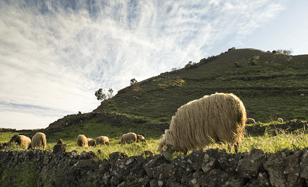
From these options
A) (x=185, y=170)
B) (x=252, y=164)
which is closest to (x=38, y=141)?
(x=185, y=170)

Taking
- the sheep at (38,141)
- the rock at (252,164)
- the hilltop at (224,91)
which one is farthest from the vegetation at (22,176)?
the hilltop at (224,91)

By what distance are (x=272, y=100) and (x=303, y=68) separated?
30236 millimetres

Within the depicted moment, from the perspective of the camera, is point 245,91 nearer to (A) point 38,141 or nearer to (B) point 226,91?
(B) point 226,91

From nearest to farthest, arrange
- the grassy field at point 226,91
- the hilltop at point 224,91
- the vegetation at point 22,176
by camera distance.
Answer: the vegetation at point 22,176 < the grassy field at point 226,91 < the hilltop at point 224,91

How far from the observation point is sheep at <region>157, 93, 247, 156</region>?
15.4 ft

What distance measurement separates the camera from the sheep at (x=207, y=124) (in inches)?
185

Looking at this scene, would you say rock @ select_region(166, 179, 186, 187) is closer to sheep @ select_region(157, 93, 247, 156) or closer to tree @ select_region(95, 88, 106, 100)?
sheep @ select_region(157, 93, 247, 156)

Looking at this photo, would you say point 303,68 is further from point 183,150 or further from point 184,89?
point 183,150

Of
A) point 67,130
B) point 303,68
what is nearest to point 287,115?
point 67,130

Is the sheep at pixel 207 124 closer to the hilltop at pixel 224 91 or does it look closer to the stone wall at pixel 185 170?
the stone wall at pixel 185 170

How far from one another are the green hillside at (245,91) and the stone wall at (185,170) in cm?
2094

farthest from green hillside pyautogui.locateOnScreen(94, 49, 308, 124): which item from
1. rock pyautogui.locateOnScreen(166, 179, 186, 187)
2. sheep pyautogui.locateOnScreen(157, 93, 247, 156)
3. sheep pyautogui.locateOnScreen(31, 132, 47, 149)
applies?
rock pyautogui.locateOnScreen(166, 179, 186, 187)

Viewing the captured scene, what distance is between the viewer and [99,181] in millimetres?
4191

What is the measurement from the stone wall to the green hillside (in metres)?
20.9
